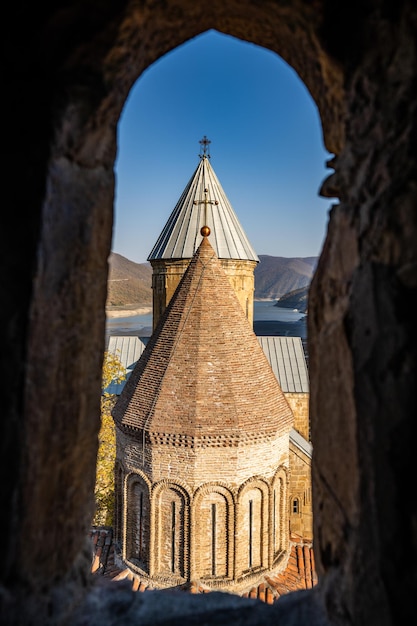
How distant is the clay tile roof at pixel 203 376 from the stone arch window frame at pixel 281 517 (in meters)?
0.96

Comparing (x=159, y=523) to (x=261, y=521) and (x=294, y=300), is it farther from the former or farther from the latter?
(x=294, y=300)

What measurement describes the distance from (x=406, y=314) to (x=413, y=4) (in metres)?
0.80

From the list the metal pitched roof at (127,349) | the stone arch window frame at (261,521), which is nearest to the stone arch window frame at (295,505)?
the stone arch window frame at (261,521)

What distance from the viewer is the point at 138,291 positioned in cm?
4834

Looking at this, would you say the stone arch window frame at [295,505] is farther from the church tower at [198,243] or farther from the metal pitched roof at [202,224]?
the metal pitched roof at [202,224]

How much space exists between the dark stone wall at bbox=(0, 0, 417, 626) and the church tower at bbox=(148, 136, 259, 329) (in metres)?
14.4

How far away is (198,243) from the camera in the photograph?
15.9m

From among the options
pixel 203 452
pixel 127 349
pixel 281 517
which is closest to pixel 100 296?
pixel 203 452

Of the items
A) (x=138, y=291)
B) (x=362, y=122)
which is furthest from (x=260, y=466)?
(x=138, y=291)

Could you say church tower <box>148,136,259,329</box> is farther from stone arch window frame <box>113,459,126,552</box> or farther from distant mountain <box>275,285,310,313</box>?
distant mountain <box>275,285,310,313</box>

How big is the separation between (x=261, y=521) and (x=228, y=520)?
2.39 ft

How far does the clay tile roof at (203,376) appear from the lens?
7.30 m

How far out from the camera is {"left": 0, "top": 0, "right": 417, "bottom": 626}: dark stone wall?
1.19 meters

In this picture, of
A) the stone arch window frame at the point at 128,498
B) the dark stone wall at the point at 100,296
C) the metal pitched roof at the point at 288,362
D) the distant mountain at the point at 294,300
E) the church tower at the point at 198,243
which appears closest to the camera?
the dark stone wall at the point at 100,296
